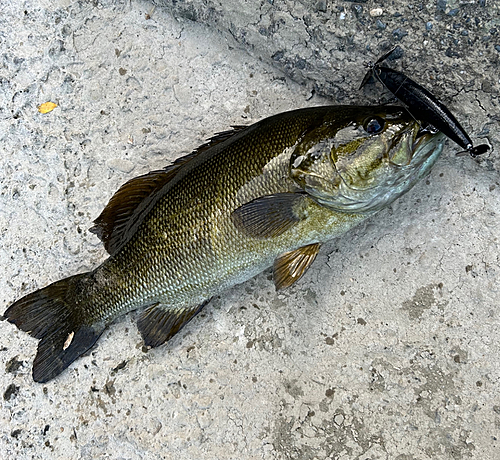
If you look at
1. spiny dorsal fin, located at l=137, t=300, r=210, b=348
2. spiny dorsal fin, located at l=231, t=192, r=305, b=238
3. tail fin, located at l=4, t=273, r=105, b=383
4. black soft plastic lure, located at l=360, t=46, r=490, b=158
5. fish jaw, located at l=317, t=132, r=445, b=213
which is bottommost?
tail fin, located at l=4, t=273, r=105, b=383

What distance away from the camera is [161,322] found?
2.23 meters

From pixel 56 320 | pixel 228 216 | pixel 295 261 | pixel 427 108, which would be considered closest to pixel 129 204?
pixel 228 216

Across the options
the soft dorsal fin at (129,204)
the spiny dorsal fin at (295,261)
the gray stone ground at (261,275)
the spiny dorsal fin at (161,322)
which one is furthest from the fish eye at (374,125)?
the spiny dorsal fin at (161,322)

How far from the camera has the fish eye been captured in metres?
1.85

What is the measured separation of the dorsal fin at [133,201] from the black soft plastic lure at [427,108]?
638 mm

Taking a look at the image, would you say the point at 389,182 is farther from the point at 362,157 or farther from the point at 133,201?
the point at 133,201

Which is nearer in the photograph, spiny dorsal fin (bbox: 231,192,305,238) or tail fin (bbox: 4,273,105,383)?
spiny dorsal fin (bbox: 231,192,305,238)

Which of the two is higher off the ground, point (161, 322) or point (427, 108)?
point (427, 108)

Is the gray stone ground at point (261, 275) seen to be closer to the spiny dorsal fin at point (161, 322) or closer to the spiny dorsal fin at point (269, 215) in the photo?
the spiny dorsal fin at point (161, 322)

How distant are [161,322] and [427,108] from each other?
4.58 feet

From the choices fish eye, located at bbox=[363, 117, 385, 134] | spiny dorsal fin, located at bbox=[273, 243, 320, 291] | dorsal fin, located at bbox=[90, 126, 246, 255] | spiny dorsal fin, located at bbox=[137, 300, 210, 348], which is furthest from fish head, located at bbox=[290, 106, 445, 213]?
spiny dorsal fin, located at bbox=[137, 300, 210, 348]

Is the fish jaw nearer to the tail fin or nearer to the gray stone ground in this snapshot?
the gray stone ground

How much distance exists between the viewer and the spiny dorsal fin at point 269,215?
1.93 meters

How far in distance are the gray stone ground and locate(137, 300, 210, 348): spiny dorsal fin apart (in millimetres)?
122
